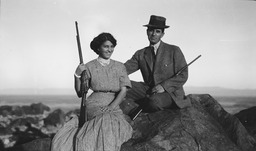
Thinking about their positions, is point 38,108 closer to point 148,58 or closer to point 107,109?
point 148,58

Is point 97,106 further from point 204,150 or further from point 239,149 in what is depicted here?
point 239,149

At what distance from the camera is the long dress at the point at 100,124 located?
2689mm

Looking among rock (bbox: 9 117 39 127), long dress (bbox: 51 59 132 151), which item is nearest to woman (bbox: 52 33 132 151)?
long dress (bbox: 51 59 132 151)

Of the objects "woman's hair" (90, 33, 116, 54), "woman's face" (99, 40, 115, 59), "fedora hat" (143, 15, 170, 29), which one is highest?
"fedora hat" (143, 15, 170, 29)

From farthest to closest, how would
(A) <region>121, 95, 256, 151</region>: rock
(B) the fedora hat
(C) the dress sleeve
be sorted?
(B) the fedora hat < (C) the dress sleeve < (A) <region>121, 95, 256, 151</region>: rock

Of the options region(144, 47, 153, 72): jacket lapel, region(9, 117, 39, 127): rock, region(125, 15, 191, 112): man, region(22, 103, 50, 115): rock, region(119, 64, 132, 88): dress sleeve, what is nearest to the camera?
region(119, 64, 132, 88): dress sleeve

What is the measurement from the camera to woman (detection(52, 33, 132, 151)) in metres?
2.70

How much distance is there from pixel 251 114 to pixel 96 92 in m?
3.92

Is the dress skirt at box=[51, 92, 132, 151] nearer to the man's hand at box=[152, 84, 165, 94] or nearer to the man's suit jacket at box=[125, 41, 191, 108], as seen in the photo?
the man's hand at box=[152, 84, 165, 94]

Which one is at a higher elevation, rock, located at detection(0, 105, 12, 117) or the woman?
the woman

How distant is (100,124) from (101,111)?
22 centimetres

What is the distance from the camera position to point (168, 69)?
355 cm

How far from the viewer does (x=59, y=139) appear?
2.83 meters

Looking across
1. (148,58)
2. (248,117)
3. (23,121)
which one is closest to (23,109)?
(23,121)
